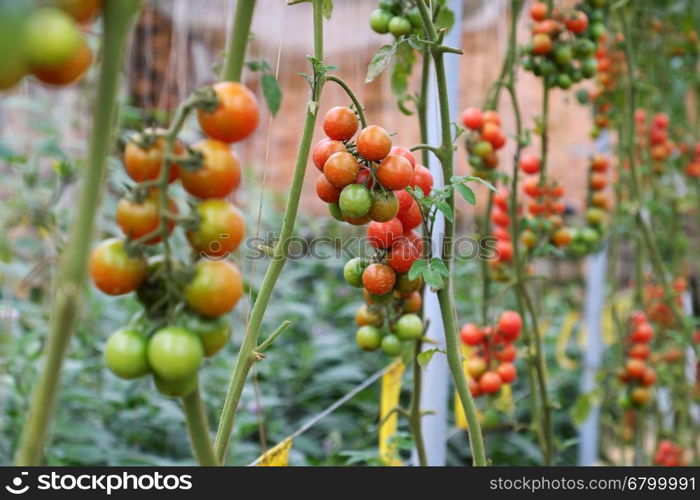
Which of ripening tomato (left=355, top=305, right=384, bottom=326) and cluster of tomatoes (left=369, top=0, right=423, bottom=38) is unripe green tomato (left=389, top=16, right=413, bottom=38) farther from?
ripening tomato (left=355, top=305, right=384, bottom=326)

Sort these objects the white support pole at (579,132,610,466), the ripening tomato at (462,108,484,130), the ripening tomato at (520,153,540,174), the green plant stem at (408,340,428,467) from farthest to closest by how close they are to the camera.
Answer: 1. the white support pole at (579,132,610,466)
2. the ripening tomato at (520,153,540,174)
3. the ripening tomato at (462,108,484,130)
4. the green plant stem at (408,340,428,467)

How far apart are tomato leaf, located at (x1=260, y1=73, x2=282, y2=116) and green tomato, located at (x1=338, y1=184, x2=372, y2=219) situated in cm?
13

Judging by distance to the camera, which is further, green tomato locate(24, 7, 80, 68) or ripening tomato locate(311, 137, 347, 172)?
ripening tomato locate(311, 137, 347, 172)

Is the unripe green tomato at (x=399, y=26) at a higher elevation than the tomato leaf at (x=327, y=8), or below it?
higher

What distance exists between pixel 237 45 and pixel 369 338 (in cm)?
47

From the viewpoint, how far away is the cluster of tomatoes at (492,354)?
1.04m

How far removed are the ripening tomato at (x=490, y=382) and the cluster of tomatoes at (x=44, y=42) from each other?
860 millimetres

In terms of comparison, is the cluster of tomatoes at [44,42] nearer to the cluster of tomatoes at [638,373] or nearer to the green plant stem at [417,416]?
the green plant stem at [417,416]

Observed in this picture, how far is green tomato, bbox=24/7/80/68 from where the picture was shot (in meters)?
Answer: 0.26

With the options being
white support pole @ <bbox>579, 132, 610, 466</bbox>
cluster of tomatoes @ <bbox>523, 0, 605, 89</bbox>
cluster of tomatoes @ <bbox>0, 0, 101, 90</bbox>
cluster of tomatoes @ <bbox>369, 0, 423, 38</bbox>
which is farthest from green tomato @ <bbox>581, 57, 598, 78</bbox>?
cluster of tomatoes @ <bbox>0, 0, 101, 90</bbox>

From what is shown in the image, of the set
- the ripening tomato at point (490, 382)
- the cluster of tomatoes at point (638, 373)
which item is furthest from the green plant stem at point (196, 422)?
the cluster of tomatoes at point (638, 373)

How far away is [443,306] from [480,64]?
9.16ft
